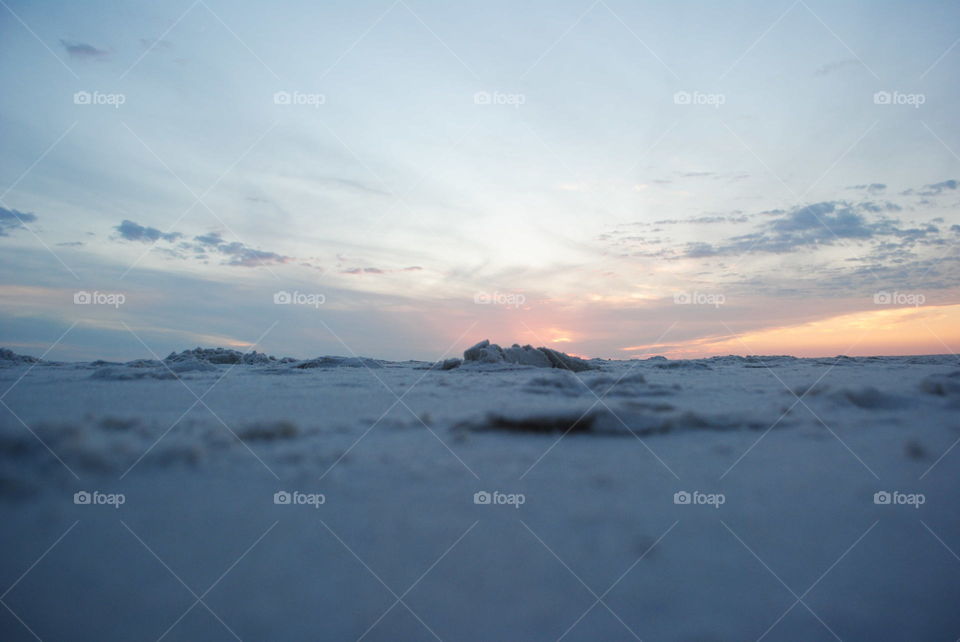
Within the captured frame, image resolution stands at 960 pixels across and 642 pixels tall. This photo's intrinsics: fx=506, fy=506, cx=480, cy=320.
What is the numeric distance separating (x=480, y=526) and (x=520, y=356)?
6.45 metres

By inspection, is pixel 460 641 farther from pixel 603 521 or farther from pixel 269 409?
pixel 269 409

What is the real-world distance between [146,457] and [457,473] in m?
1.58

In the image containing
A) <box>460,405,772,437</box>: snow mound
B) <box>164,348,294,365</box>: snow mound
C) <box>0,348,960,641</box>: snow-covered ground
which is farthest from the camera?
<box>164,348,294,365</box>: snow mound

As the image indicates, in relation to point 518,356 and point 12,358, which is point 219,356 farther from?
point 518,356

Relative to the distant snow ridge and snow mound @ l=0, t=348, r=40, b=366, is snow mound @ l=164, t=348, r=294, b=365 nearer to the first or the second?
snow mound @ l=0, t=348, r=40, b=366

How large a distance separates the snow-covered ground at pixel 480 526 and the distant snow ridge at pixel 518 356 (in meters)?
4.60

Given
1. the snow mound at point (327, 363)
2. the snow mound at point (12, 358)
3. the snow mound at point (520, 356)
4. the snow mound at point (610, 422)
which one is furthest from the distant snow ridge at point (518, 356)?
the snow mound at point (12, 358)

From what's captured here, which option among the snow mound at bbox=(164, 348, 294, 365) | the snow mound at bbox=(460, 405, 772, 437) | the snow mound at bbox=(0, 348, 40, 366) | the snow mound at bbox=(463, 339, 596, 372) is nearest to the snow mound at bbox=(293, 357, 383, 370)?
the snow mound at bbox=(164, 348, 294, 365)

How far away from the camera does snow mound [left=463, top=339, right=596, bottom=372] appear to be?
26.4ft

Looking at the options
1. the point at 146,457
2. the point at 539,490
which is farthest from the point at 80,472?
the point at 539,490

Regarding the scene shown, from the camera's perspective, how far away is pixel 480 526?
198cm

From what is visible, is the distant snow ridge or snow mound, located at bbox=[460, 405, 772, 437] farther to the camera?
the distant snow ridge

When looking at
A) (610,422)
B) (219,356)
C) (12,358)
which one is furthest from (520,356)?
(12,358)

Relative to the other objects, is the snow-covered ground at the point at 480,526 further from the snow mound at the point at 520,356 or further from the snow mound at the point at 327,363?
the snow mound at the point at 327,363
